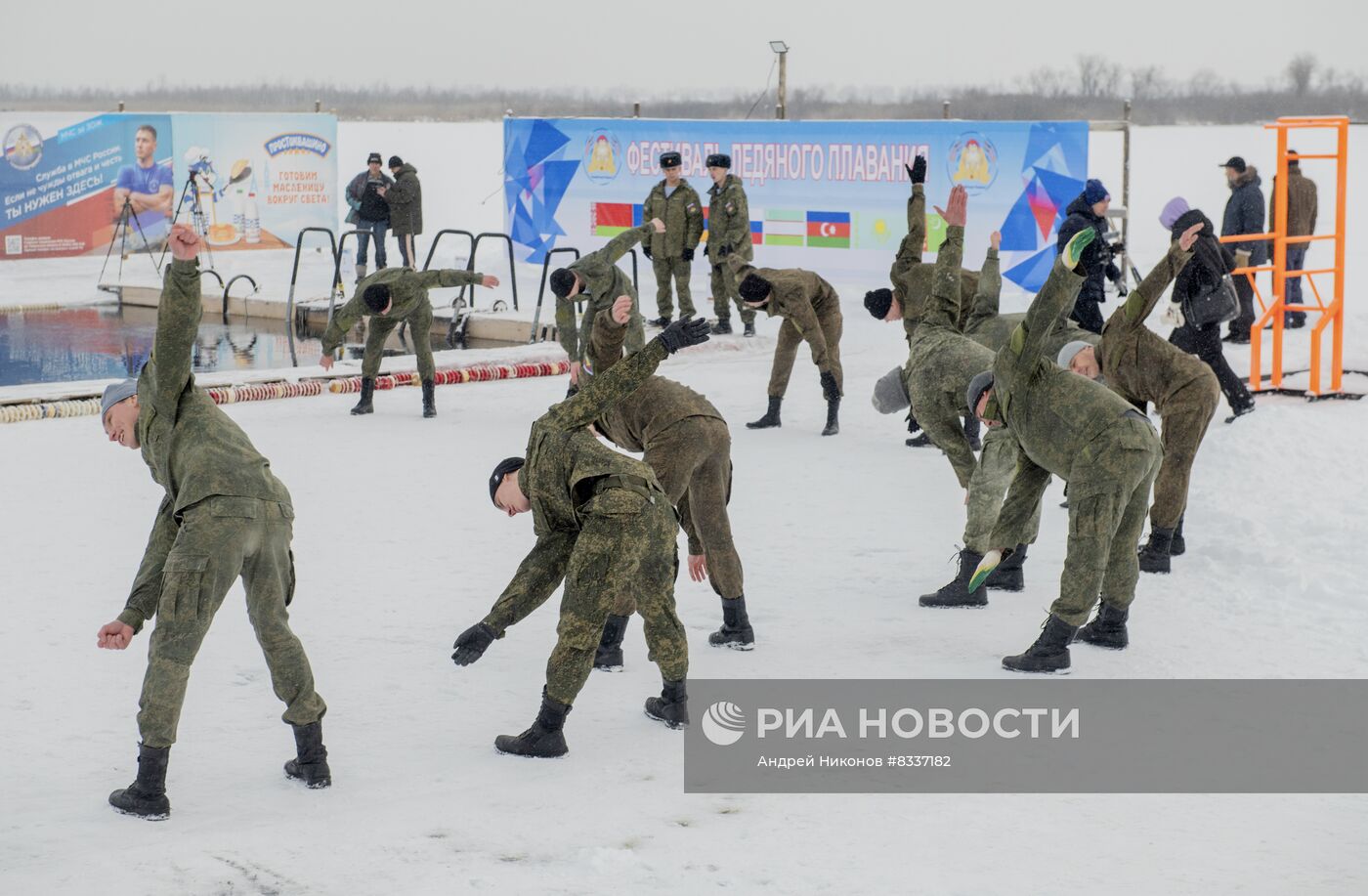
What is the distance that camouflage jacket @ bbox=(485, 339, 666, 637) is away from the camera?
458 centimetres

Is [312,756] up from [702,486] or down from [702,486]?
down

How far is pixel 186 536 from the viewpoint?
4246 millimetres

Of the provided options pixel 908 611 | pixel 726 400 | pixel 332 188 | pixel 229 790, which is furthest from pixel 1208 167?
pixel 229 790

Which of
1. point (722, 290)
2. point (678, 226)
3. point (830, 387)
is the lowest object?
point (830, 387)

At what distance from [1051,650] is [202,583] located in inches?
114

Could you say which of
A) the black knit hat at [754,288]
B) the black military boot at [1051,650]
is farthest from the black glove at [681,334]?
the black knit hat at [754,288]

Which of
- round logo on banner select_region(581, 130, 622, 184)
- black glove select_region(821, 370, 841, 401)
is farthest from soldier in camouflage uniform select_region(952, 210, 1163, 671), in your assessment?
round logo on banner select_region(581, 130, 622, 184)

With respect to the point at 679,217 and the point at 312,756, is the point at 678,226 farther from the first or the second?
the point at 312,756

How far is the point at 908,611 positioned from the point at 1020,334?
1505 mm

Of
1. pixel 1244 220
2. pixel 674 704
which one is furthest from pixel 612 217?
pixel 674 704

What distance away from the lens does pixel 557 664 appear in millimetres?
4730

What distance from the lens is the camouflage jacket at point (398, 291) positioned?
10164 mm

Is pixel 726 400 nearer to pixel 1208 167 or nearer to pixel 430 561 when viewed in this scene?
pixel 430 561

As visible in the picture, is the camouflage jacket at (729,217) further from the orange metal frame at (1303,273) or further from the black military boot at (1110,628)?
the black military boot at (1110,628)
